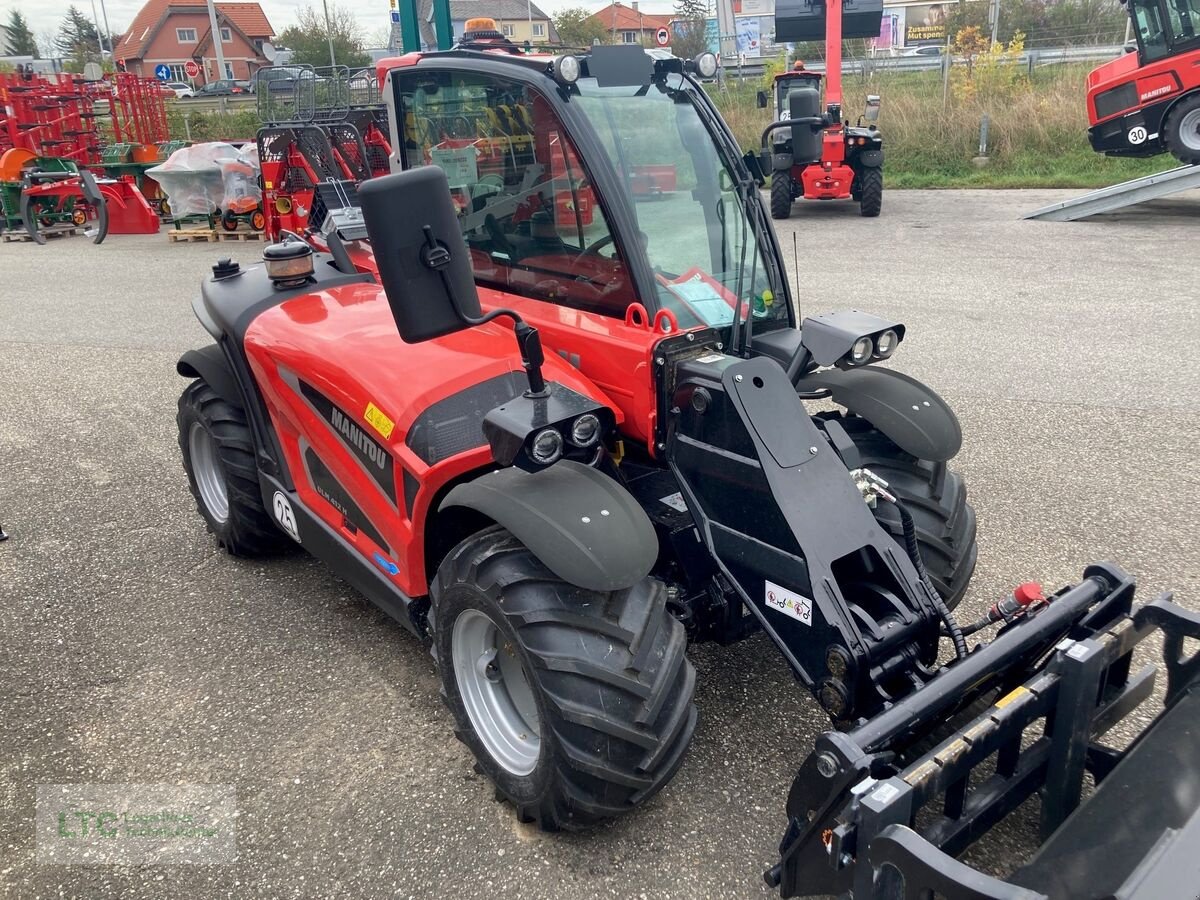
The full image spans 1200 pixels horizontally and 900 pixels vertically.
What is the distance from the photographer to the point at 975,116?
Answer: 662 inches

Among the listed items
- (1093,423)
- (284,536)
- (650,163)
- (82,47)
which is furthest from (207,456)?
(82,47)

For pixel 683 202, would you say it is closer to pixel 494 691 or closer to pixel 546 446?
pixel 546 446

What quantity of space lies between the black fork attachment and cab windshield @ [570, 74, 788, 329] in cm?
32

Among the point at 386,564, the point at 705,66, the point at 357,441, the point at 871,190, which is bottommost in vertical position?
the point at 386,564

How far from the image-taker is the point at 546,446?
240cm

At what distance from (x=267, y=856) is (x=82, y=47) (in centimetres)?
6713

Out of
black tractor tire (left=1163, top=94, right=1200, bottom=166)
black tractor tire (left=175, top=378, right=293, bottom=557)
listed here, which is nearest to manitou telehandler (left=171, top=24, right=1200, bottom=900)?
black tractor tire (left=175, top=378, right=293, bottom=557)

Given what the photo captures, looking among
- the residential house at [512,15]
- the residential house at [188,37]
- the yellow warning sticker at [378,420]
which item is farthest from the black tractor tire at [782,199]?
the residential house at [188,37]

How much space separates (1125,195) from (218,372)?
11.9 meters

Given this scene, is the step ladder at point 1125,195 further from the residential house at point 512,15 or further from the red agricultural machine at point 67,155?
the residential house at point 512,15

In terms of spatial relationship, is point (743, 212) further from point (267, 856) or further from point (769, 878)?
point (267, 856)

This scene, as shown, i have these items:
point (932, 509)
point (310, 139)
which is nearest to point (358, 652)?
point (932, 509)

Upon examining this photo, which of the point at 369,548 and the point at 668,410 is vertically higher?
the point at 668,410

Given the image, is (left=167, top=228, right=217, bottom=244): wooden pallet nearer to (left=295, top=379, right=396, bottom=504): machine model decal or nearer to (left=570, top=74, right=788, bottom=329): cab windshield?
(left=295, top=379, right=396, bottom=504): machine model decal
